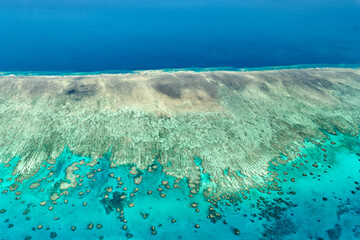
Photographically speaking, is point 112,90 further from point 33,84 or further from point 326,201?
point 326,201

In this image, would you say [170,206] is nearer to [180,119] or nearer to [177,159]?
[177,159]

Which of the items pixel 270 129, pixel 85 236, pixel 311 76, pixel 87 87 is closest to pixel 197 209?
pixel 85 236

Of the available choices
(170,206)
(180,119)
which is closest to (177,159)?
(170,206)

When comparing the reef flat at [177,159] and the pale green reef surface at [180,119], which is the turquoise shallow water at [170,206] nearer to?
the reef flat at [177,159]

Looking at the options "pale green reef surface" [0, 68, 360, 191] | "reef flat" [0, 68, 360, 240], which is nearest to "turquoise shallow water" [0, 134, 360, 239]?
"reef flat" [0, 68, 360, 240]

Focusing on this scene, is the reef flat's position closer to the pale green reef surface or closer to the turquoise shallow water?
the turquoise shallow water

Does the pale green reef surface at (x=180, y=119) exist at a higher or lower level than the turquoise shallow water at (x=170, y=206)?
higher

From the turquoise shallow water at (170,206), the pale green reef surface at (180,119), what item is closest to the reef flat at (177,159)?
the turquoise shallow water at (170,206)
